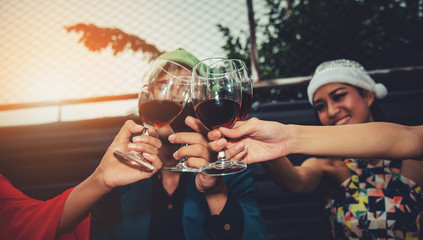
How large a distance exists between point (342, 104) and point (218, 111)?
5.84ft

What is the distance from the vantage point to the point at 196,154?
106 centimetres

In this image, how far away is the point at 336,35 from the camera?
279cm

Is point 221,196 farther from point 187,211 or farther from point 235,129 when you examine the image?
point 235,129

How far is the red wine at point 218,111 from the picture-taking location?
3.12 ft

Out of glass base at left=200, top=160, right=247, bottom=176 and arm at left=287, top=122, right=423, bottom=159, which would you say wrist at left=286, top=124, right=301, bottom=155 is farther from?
glass base at left=200, top=160, right=247, bottom=176

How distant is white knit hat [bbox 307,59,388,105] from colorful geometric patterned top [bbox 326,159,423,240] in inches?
32.1

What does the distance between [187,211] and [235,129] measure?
82 centimetres

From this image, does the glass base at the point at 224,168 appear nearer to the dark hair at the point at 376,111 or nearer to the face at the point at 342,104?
the face at the point at 342,104

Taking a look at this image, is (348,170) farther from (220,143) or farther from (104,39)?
(104,39)

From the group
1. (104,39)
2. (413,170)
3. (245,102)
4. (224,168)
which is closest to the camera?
(224,168)

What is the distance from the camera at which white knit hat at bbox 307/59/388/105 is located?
7.03ft

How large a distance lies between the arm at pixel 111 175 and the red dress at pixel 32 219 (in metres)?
0.05

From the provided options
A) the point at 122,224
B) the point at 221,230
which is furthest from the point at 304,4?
the point at 122,224

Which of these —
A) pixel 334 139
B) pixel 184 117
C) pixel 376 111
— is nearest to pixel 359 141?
pixel 334 139
